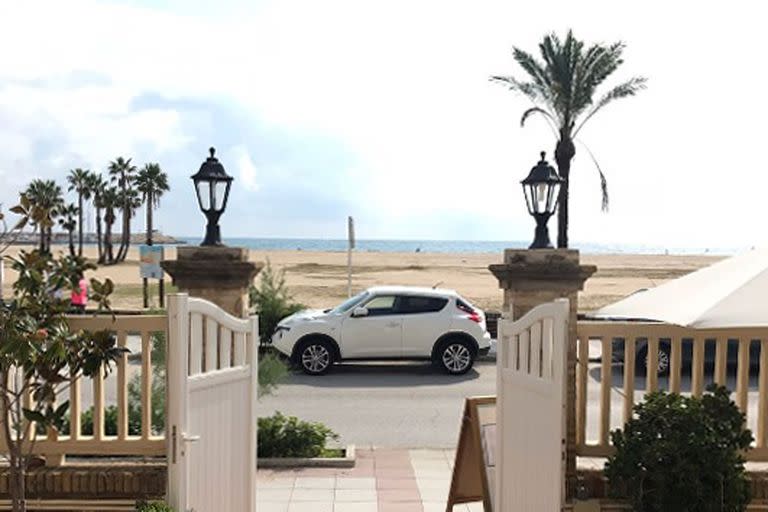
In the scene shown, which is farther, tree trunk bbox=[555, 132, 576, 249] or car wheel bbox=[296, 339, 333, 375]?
tree trunk bbox=[555, 132, 576, 249]

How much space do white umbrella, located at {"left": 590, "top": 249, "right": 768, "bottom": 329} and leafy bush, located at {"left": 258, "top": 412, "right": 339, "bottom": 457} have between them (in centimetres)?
399

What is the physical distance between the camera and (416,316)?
13.6 meters

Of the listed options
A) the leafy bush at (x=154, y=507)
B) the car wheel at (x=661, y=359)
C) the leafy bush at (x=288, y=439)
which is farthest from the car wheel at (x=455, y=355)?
the leafy bush at (x=154, y=507)

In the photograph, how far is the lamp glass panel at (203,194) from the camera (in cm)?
600

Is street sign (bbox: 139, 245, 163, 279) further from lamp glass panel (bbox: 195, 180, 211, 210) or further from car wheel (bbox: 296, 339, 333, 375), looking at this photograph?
lamp glass panel (bbox: 195, 180, 211, 210)

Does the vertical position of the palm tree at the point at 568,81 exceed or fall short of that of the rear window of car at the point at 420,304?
it exceeds it

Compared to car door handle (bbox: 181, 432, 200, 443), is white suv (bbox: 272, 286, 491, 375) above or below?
below

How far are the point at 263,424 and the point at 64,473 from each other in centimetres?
314

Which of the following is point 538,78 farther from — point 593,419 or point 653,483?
point 653,483

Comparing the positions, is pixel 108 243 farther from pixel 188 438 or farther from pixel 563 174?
pixel 188 438

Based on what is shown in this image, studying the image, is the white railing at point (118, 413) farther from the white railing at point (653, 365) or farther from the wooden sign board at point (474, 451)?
the white railing at point (653, 365)

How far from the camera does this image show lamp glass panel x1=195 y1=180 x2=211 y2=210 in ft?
19.7

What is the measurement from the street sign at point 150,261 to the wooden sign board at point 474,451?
12.8m

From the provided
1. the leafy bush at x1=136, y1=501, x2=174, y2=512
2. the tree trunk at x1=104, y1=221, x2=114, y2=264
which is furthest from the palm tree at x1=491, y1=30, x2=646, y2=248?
the tree trunk at x1=104, y1=221, x2=114, y2=264
